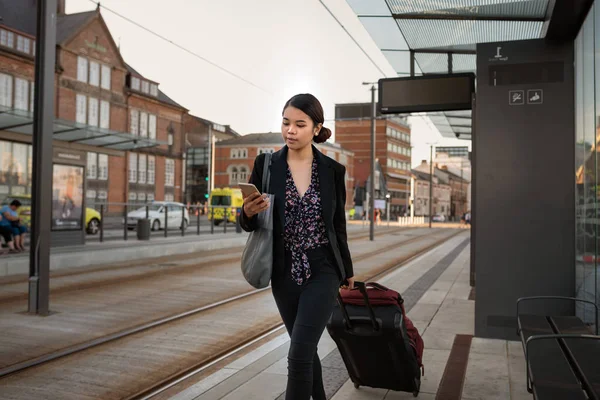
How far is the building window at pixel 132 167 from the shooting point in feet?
180

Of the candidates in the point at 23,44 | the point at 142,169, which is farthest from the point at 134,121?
the point at 23,44

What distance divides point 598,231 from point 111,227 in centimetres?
1421

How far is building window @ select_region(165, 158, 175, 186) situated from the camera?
60.7 metres

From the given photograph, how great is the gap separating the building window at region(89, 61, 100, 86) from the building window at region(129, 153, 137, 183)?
320 inches

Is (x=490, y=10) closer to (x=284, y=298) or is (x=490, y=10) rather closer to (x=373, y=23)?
(x=373, y=23)

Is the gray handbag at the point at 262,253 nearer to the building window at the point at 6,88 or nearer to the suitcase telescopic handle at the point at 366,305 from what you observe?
the suitcase telescopic handle at the point at 366,305

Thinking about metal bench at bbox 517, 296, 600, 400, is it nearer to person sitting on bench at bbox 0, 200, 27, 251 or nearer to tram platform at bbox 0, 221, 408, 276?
tram platform at bbox 0, 221, 408, 276

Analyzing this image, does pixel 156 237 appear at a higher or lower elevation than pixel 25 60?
lower

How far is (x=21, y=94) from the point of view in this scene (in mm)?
40812

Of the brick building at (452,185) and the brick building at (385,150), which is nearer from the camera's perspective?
the brick building at (385,150)

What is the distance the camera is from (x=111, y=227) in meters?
16.9

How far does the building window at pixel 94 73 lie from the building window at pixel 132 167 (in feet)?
26.7

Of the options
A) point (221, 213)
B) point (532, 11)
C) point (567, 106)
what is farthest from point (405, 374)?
point (221, 213)

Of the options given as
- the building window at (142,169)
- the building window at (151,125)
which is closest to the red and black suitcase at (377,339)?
the building window at (142,169)
